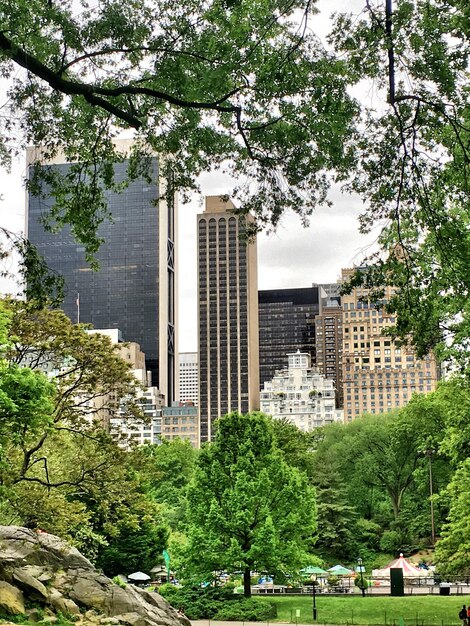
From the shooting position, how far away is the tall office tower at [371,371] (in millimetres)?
174000

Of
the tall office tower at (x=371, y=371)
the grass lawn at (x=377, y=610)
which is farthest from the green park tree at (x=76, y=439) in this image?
the tall office tower at (x=371, y=371)

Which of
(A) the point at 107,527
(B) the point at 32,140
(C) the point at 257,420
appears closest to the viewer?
(B) the point at 32,140

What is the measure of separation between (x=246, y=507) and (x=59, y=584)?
14303 mm

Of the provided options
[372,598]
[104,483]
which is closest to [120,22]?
[104,483]

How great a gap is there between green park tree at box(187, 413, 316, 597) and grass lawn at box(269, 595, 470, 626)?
7.04 ft

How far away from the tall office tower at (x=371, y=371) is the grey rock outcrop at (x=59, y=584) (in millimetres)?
149982

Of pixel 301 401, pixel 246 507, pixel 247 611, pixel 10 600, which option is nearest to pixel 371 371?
pixel 301 401

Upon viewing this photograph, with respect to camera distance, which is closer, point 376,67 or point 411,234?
point 376,67

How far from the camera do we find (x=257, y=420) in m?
38.9

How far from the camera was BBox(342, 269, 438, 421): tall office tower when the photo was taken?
571 feet

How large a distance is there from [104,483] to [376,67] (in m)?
16.9

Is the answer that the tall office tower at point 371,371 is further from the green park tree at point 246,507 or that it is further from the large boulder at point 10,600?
the large boulder at point 10,600

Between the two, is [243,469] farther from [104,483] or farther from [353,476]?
[353,476]

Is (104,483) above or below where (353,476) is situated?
above
